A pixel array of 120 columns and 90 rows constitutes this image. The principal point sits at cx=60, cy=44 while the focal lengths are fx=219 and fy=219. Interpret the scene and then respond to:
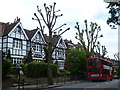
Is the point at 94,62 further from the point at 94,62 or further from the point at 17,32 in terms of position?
the point at 17,32

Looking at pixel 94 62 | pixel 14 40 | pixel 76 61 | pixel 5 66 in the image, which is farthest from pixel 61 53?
pixel 5 66

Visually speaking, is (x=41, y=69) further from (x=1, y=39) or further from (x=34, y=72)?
(x=1, y=39)

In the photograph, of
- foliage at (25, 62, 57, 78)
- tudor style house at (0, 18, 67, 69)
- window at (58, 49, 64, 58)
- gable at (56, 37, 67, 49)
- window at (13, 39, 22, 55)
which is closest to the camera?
foliage at (25, 62, 57, 78)

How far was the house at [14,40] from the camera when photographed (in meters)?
41.5

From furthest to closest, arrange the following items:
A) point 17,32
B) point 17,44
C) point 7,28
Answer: point 17,32 < point 17,44 < point 7,28

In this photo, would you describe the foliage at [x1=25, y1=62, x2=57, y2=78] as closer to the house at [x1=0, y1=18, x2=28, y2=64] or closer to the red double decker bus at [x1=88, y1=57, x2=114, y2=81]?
the red double decker bus at [x1=88, y1=57, x2=114, y2=81]

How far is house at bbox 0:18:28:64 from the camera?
136 feet

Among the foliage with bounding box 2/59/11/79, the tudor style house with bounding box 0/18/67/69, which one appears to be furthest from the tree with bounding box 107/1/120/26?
the tudor style house with bounding box 0/18/67/69

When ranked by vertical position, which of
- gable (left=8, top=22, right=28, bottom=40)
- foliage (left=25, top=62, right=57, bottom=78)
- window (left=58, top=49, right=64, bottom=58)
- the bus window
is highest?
gable (left=8, top=22, right=28, bottom=40)

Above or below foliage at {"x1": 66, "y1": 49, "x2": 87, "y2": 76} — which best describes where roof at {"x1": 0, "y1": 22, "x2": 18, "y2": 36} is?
above

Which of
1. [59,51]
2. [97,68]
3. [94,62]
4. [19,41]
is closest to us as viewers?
[97,68]

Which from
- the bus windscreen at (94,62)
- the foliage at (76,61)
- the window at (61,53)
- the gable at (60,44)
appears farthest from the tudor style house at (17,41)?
the bus windscreen at (94,62)

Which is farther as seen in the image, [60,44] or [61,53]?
[60,44]

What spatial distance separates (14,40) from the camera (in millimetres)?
42906
